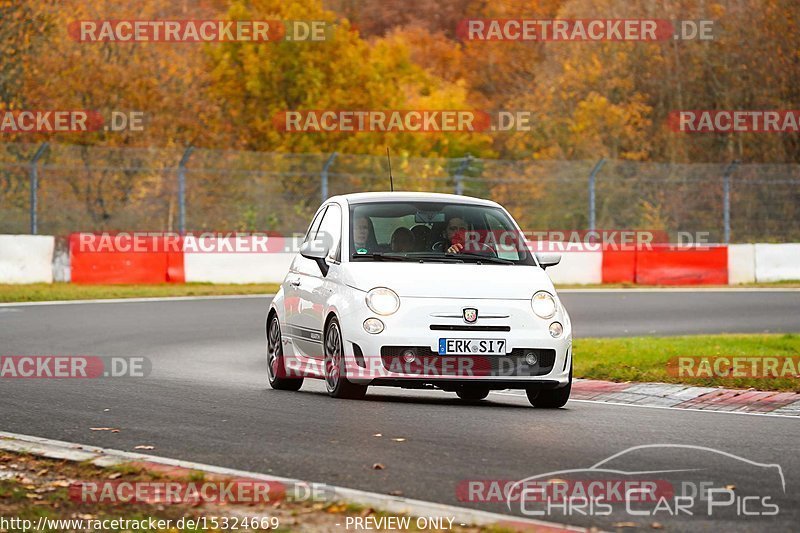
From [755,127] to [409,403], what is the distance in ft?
127

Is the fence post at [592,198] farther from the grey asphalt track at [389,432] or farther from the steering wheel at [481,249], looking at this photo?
the steering wheel at [481,249]

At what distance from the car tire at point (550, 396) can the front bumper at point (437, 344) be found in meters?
0.43

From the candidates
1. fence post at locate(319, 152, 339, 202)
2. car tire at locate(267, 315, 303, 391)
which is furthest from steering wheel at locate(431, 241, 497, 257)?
fence post at locate(319, 152, 339, 202)

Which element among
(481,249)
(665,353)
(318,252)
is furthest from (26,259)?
(481,249)

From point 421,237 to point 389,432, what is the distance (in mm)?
2841

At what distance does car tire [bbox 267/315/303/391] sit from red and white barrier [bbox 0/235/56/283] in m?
16.0

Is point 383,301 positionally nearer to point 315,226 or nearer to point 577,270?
point 315,226

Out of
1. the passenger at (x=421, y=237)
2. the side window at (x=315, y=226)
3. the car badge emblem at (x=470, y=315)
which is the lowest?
the car badge emblem at (x=470, y=315)

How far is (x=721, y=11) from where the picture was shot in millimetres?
51438

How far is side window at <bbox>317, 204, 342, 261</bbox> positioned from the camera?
1219 centimetres

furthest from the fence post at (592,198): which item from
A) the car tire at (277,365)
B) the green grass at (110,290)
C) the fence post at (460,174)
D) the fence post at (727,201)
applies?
the car tire at (277,365)

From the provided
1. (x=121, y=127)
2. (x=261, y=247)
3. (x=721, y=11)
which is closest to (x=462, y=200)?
(x=261, y=247)

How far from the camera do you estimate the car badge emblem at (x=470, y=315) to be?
11.1 meters

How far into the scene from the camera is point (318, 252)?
1212 centimetres
